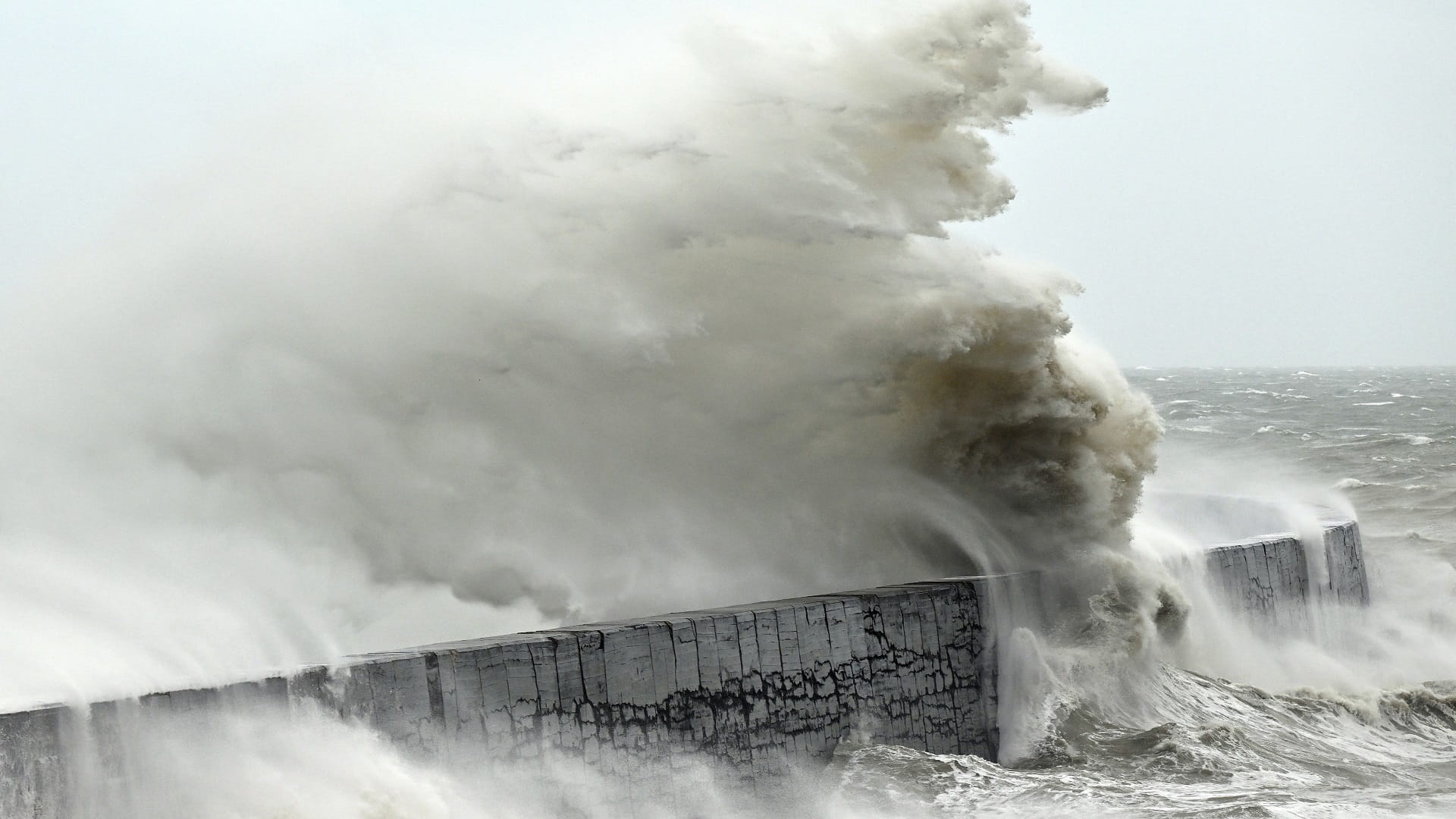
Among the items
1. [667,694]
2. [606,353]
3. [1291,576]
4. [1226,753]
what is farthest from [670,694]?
[1291,576]

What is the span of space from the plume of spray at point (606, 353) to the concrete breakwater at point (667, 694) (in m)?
0.93

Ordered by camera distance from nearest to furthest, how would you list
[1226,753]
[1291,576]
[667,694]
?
[667,694], [1226,753], [1291,576]

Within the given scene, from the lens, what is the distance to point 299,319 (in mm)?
8109

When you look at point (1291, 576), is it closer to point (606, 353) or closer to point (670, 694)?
point (606, 353)

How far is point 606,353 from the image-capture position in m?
8.20

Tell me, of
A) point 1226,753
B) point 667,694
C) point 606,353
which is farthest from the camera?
point 606,353

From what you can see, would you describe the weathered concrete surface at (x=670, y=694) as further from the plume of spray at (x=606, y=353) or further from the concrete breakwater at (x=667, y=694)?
the plume of spray at (x=606, y=353)

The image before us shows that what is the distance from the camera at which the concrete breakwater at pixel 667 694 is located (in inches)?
198

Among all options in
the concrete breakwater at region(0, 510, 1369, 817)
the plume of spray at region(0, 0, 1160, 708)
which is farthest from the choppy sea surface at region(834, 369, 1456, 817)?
the plume of spray at region(0, 0, 1160, 708)

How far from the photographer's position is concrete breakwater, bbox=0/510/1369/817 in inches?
198

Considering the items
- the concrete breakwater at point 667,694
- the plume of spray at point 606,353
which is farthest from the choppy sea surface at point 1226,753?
the plume of spray at point 606,353

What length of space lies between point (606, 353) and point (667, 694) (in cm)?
219

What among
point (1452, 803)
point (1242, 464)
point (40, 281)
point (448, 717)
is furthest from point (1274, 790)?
point (1242, 464)

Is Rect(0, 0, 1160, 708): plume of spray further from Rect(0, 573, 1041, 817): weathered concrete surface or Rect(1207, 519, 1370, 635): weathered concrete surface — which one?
Rect(1207, 519, 1370, 635): weathered concrete surface
